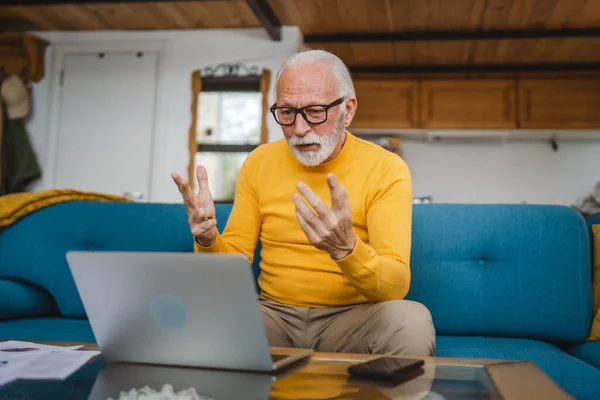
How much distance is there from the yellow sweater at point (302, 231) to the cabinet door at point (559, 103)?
13.3ft

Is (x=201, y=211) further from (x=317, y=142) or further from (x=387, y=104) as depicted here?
(x=387, y=104)

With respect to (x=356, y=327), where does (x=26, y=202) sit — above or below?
above

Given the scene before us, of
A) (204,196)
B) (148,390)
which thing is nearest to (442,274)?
(204,196)

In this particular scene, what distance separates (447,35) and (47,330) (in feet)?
12.6

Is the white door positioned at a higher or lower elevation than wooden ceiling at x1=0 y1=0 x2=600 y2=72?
lower

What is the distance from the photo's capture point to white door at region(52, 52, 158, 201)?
466 centimetres

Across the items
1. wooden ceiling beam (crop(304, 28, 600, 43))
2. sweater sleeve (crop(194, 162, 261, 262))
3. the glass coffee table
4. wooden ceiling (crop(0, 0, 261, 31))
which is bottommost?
the glass coffee table

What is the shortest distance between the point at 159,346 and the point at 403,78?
15.9 feet

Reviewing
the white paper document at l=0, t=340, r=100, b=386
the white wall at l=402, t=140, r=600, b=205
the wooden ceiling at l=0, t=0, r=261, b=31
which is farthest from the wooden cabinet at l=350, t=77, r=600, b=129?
the white paper document at l=0, t=340, r=100, b=386

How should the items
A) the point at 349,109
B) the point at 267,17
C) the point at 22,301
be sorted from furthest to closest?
the point at 267,17 < the point at 22,301 < the point at 349,109

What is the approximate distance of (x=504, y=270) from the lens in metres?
1.66

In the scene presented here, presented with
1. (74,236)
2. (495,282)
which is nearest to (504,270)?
(495,282)

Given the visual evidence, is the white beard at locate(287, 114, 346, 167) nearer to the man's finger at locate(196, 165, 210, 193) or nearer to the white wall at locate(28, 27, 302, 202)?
the man's finger at locate(196, 165, 210, 193)

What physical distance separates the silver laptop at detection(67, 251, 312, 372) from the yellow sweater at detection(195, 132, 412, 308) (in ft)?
1.27
